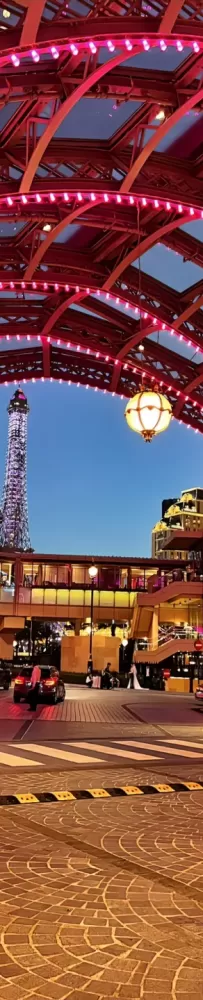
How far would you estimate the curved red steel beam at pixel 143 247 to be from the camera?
2158cm

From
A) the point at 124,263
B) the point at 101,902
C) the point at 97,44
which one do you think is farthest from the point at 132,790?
the point at 124,263

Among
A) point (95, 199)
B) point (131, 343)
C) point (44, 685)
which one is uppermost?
point (131, 343)

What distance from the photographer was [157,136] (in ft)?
55.5

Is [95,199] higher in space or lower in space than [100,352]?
lower

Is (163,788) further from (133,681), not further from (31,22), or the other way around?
(133,681)

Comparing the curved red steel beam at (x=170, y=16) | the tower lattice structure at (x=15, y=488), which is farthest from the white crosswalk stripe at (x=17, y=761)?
the tower lattice structure at (x=15, y=488)

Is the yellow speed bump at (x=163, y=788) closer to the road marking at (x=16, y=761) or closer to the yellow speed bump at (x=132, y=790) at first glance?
the yellow speed bump at (x=132, y=790)

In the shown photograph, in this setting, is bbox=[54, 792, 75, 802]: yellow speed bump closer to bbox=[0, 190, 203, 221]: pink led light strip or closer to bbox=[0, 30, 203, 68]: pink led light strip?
bbox=[0, 30, 203, 68]: pink led light strip

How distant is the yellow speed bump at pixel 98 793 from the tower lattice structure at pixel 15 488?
151456 millimetres

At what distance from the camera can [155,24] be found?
41.8 feet

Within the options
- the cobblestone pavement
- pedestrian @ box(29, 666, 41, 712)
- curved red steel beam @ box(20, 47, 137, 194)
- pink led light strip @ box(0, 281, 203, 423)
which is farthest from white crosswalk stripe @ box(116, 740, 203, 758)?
pink led light strip @ box(0, 281, 203, 423)

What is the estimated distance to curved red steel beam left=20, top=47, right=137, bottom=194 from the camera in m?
13.9

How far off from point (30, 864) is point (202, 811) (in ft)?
9.00

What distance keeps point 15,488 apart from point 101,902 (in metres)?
160
